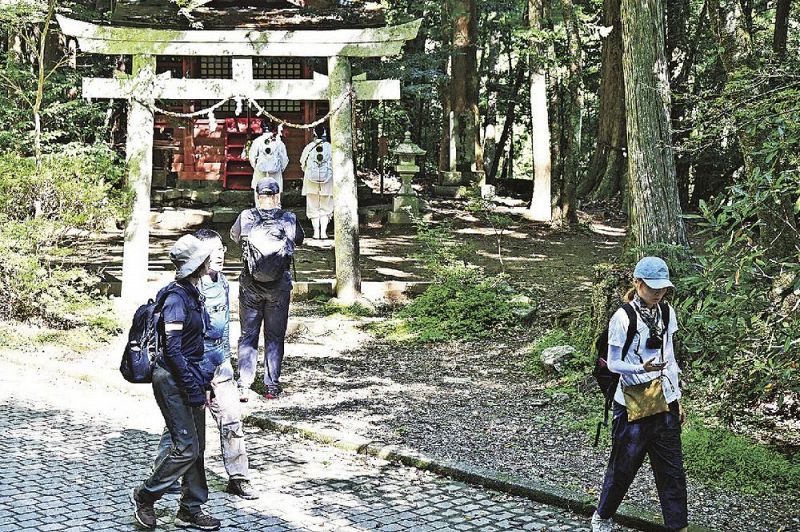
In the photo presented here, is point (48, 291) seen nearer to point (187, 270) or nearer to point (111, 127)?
point (187, 270)

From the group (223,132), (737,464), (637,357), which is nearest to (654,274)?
(637,357)

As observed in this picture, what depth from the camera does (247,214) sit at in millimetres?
8945

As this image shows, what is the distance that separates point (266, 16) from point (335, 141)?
2.26 metres

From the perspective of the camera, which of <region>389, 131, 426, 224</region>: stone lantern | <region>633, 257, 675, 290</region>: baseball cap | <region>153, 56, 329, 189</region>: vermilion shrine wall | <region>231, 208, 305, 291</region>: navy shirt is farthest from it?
<region>153, 56, 329, 189</region>: vermilion shrine wall

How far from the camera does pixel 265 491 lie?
6754 millimetres

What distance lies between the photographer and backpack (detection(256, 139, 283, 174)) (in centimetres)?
1536

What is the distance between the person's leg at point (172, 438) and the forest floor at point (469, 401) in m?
2.46

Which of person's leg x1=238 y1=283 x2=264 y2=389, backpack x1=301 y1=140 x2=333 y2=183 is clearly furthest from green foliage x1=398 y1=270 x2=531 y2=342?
backpack x1=301 y1=140 x2=333 y2=183

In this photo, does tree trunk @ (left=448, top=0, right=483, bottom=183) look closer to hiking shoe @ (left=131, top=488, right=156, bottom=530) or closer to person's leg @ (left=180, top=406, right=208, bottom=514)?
person's leg @ (left=180, top=406, right=208, bottom=514)

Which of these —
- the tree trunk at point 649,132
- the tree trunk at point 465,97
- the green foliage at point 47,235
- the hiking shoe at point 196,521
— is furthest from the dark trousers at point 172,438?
the tree trunk at point 465,97

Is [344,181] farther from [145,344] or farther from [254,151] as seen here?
[145,344]

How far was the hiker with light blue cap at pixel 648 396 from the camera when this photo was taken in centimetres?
548

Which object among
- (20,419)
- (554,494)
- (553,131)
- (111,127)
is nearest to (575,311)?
(554,494)

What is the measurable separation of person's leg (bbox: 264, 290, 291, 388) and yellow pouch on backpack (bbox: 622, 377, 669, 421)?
429 centimetres
